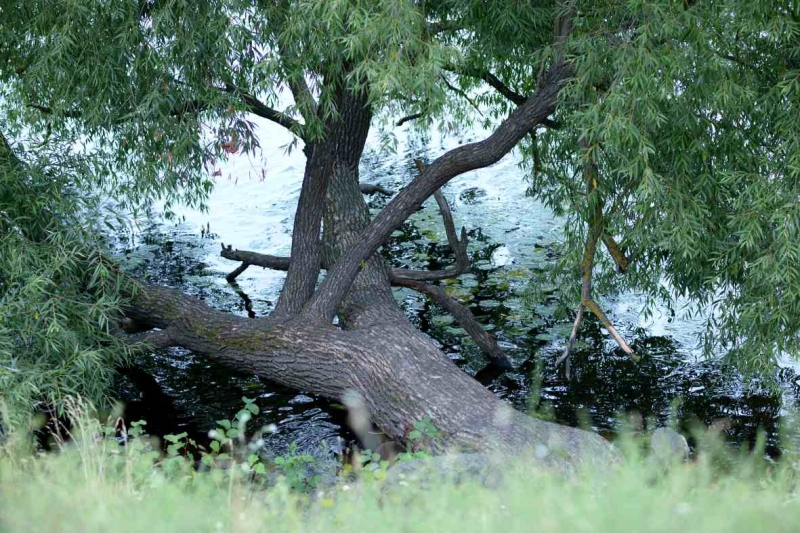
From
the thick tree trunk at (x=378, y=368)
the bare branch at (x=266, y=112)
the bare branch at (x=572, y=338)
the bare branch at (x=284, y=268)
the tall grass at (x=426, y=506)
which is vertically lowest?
the tall grass at (x=426, y=506)

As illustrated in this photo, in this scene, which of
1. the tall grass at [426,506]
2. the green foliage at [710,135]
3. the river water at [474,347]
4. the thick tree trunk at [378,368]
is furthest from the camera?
the river water at [474,347]

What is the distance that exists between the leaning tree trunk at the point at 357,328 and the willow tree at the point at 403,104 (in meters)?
0.02

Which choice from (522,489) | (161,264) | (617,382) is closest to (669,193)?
(617,382)

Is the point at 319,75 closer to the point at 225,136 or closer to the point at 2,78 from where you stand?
the point at 225,136

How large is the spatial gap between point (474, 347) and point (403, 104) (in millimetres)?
2981

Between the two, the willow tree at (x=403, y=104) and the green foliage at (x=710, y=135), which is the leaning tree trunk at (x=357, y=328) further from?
the green foliage at (x=710, y=135)

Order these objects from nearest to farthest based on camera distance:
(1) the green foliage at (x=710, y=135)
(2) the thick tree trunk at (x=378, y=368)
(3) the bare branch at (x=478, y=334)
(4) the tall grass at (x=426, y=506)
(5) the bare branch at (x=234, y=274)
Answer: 1. (4) the tall grass at (x=426, y=506)
2. (1) the green foliage at (x=710, y=135)
3. (2) the thick tree trunk at (x=378, y=368)
4. (3) the bare branch at (x=478, y=334)
5. (5) the bare branch at (x=234, y=274)

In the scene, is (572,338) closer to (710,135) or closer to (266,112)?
(710,135)

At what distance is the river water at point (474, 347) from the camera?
774cm

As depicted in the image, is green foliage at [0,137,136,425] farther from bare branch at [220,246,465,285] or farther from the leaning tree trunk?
bare branch at [220,246,465,285]

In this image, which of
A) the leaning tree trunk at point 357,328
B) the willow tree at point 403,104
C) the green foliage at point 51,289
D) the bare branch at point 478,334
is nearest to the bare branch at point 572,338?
the willow tree at point 403,104

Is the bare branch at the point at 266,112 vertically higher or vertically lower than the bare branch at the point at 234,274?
higher

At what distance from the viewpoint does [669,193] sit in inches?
248

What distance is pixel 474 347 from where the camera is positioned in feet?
30.6
